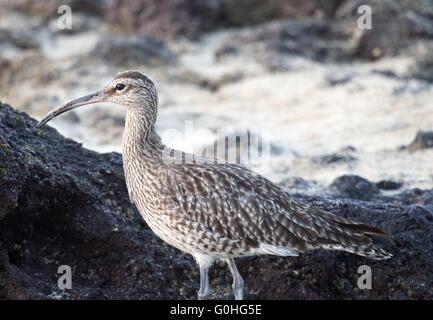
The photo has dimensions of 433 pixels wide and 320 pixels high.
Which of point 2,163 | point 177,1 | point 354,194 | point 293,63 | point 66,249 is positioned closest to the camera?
point 2,163

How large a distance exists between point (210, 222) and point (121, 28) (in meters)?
12.1

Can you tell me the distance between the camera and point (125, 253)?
25.9 feet

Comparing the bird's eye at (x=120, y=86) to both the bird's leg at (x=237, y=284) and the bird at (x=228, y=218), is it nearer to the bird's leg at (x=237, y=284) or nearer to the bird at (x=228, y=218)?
the bird at (x=228, y=218)

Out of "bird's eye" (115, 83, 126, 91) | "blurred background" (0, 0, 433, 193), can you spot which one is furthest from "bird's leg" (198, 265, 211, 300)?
"blurred background" (0, 0, 433, 193)

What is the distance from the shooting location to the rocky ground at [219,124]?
7770 mm

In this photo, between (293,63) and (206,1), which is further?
(206,1)

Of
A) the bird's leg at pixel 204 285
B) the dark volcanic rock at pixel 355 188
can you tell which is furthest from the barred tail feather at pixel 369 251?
the dark volcanic rock at pixel 355 188

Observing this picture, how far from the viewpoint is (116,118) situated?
14656 mm

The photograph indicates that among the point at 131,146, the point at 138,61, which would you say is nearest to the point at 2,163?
the point at 131,146

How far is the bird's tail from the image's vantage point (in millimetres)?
7512

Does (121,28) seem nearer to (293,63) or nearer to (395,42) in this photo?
(293,63)

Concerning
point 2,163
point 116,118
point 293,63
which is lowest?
point 2,163

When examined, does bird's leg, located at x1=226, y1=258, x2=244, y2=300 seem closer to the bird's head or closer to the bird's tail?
the bird's tail

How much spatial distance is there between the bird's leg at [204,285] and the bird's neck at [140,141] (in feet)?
3.34
